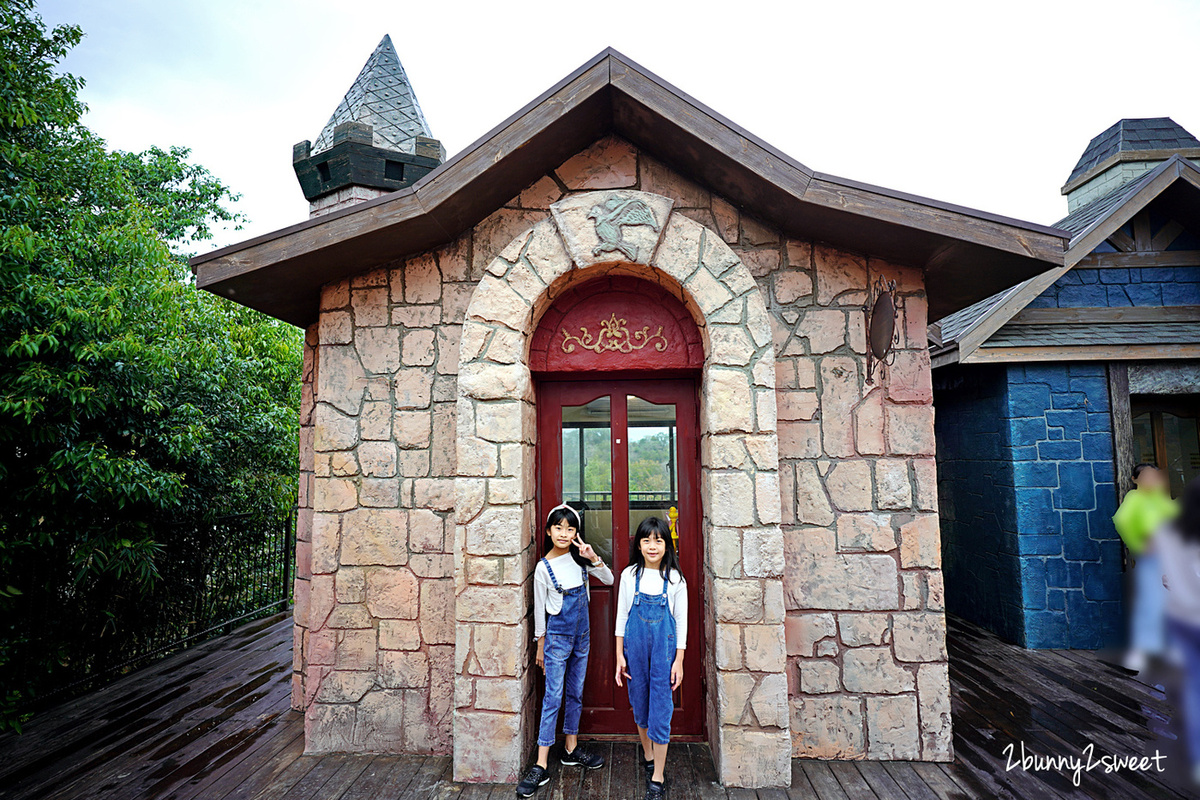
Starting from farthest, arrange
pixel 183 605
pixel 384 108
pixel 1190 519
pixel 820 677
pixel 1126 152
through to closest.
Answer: pixel 1126 152 < pixel 183 605 < pixel 384 108 < pixel 820 677 < pixel 1190 519

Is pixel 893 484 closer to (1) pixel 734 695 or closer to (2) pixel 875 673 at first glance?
(2) pixel 875 673

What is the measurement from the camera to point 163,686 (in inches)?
193

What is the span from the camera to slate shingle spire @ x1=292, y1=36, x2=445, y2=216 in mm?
4809

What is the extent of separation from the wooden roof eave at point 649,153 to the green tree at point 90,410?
5.45 feet

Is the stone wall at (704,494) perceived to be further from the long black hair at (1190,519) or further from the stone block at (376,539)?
the long black hair at (1190,519)

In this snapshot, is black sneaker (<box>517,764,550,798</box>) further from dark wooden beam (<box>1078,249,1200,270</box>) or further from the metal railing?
dark wooden beam (<box>1078,249,1200,270</box>)

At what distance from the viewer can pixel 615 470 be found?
12.9 feet

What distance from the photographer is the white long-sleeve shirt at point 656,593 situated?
3.25 m

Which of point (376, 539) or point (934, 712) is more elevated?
point (376, 539)

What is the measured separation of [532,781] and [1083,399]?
21.5 ft

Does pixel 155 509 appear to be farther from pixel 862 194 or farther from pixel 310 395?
pixel 862 194

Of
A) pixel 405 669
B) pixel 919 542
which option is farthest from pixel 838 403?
pixel 405 669

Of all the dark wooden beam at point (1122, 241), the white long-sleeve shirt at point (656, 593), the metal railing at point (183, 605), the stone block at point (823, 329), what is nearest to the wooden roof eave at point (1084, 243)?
the dark wooden beam at point (1122, 241)

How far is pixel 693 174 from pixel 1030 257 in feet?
7.12
